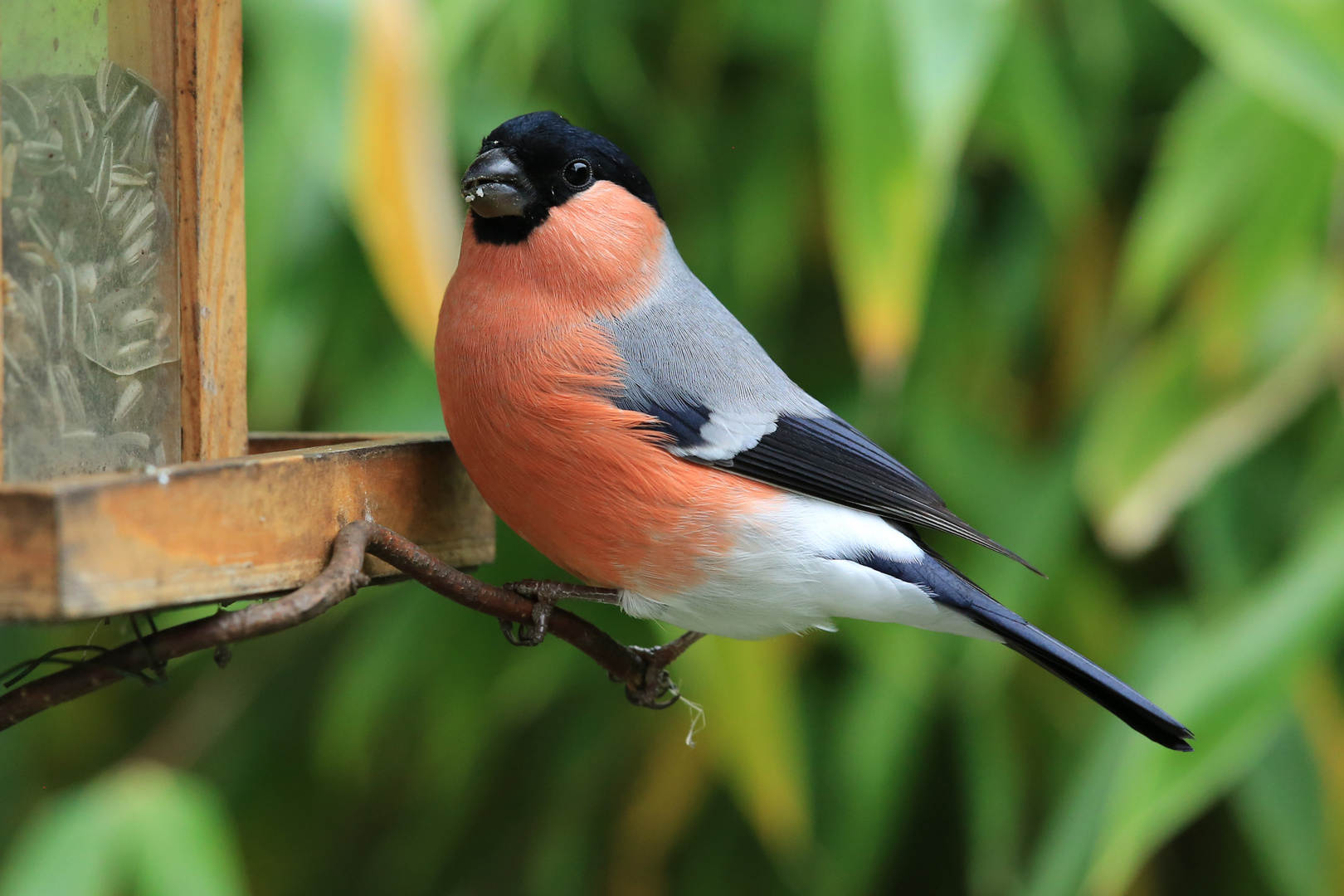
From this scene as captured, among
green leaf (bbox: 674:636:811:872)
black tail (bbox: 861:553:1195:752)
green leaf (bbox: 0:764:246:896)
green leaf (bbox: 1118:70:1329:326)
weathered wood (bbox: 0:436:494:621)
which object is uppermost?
green leaf (bbox: 1118:70:1329:326)

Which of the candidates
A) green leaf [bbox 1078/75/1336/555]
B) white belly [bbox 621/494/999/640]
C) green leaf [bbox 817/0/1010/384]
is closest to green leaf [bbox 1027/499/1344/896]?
green leaf [bbox 1078/75/1336/555]

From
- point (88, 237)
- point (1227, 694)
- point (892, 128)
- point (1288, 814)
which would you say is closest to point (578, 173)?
point (88, 237)

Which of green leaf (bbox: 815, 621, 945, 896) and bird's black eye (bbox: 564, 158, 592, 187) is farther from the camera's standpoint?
green leaf (bbox: 815, 621, 945, 896)

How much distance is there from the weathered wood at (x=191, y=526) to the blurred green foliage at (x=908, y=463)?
76 cm

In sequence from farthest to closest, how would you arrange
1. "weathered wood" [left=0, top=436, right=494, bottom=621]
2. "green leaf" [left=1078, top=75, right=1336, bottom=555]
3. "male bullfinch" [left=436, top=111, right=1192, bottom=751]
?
"green leaf" [left=1078, top=75, right=1336, bottom=555] < "male bullfinch" [left=436, top=111, right=1192, bottom=751] < "weathered wood" [left=0, top=436, right=494, bottom=621]

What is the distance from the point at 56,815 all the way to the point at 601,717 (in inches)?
42.2

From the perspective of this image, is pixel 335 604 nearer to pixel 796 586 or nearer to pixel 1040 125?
pixel 796 586

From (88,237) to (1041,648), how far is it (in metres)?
1.11

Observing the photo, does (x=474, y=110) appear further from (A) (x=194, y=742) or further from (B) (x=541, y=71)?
(A) (x=194, y=742)

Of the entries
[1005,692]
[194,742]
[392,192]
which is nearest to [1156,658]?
[1005,692]

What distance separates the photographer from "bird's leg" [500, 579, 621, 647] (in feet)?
4.32

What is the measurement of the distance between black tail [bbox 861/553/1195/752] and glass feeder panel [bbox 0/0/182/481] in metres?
0.85

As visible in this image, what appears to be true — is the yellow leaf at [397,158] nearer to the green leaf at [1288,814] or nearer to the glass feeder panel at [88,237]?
the glass feeder panel at [88,237]

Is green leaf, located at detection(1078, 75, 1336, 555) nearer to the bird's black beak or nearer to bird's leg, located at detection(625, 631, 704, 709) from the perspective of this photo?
bird's leg, located at detection(625, 631, 704, 709)
